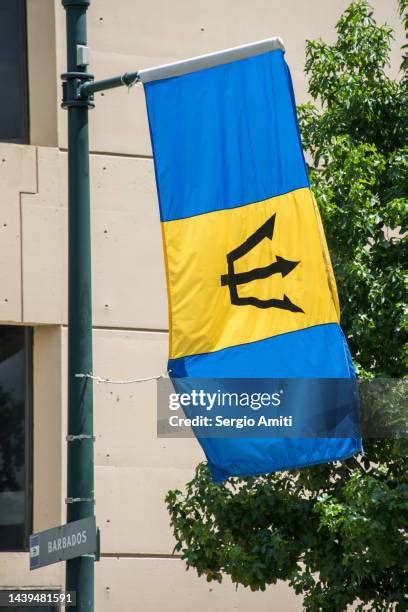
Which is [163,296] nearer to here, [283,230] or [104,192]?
[104,192]

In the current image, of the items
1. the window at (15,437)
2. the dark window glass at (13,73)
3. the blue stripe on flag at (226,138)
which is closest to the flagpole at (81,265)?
the blue stripe on flag at (226,138)

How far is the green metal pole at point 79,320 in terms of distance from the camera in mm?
9055

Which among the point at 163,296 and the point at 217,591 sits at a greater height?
the point at 163,296

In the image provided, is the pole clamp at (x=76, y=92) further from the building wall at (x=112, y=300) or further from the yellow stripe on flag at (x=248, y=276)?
the building wall at (x=112, y=300)

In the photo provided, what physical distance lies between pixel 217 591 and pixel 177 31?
6.58 meters

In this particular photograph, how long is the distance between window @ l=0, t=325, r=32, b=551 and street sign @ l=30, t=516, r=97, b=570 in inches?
216

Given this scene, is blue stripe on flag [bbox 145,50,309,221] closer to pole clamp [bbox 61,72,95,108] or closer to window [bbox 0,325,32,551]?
pole clamp [bbox 61,72,95,108]

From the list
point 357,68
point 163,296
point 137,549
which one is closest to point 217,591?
point 137,549

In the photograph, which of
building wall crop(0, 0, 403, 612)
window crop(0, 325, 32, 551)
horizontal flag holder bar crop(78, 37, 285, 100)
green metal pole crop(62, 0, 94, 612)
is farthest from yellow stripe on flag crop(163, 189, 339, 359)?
window crop(0, 325, 32, 551)

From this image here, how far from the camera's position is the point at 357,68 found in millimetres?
12797

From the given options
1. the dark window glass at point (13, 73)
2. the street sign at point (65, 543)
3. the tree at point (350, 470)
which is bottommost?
the street sign at point (65, 543)

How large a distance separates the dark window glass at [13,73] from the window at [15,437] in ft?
7.66

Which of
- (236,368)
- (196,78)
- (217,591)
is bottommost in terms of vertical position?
(217,591)

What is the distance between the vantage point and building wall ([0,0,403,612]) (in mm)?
14805
